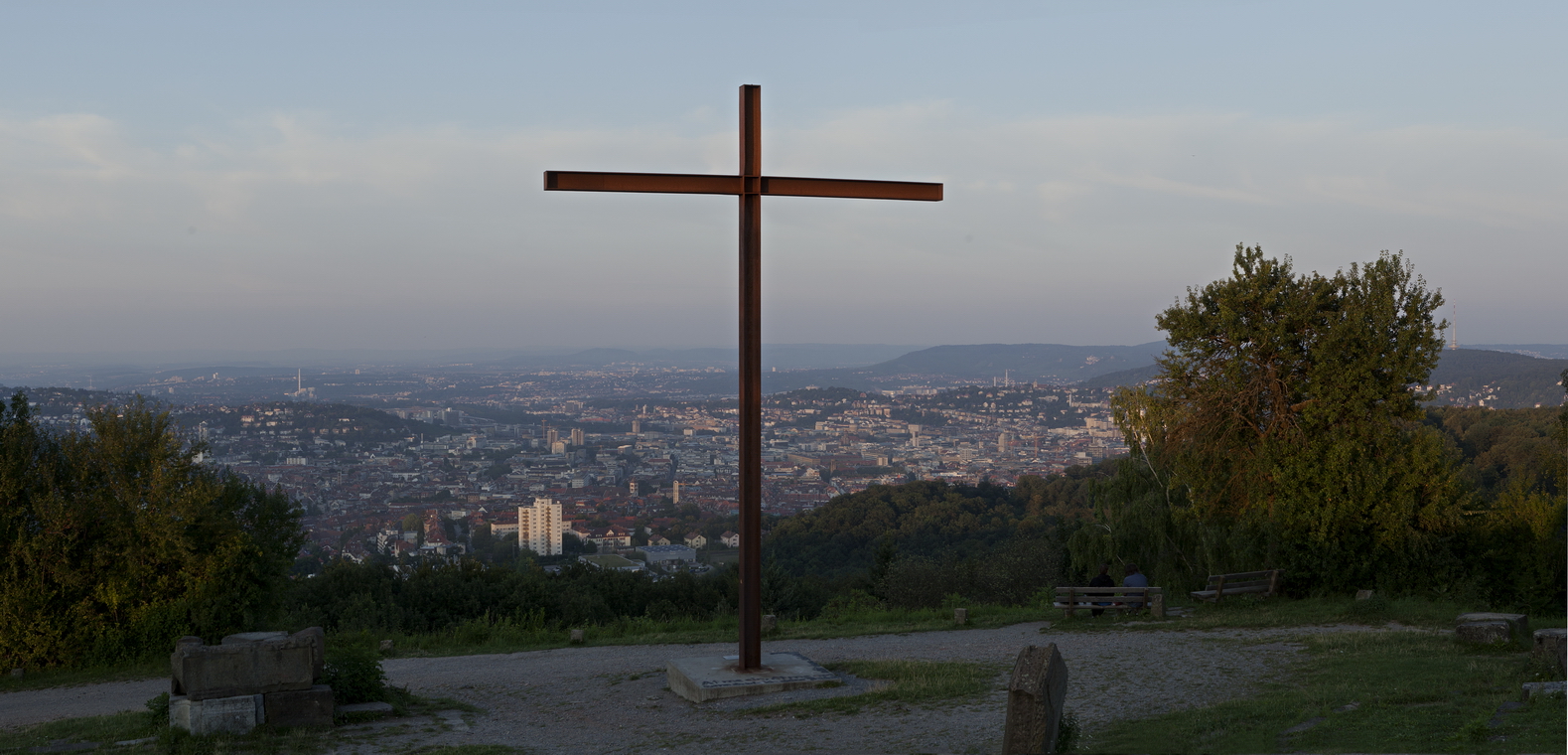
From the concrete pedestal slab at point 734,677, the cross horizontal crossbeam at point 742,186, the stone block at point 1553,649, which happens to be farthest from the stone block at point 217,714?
the stone block at point 1553,649

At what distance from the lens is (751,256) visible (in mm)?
10930

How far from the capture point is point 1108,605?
54.4 ft

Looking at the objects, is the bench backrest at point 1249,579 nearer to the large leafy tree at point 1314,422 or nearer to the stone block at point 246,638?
the large leafy tree at point 1314,422

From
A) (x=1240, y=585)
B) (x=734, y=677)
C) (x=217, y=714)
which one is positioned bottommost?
A: (x=1240, y=585)

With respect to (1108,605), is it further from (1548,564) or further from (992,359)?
(992,359)

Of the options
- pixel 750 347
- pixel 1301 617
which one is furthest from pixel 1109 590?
pixel 750 347

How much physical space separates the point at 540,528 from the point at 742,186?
33.6 meters

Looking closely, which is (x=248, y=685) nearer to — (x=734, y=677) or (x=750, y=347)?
(x=734, y=677)

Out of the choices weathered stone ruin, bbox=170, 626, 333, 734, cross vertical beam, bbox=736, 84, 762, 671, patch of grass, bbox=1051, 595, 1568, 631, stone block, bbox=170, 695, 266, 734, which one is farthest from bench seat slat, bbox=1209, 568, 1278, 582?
stone block, bbox=170, 695, 266, 734

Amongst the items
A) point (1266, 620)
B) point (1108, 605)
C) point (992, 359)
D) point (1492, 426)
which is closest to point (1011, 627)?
point (1108, 605)

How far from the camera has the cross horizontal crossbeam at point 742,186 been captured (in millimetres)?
10516

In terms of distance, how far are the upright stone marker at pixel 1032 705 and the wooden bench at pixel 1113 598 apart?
10376mm

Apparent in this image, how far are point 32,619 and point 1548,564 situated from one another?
81.0 ft

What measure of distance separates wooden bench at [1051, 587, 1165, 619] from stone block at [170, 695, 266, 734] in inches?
455
